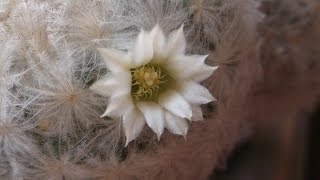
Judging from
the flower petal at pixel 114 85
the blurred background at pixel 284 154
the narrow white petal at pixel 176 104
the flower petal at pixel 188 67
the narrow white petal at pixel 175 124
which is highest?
the flower petal at pixel 188 67

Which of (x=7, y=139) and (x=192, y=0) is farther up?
(x=192, y=0)

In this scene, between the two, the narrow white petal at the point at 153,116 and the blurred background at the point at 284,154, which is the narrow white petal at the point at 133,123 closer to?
the narrow white petal at the point at 153,116

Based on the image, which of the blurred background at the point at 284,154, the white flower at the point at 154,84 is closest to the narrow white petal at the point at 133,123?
the white flower at the point at 154,84

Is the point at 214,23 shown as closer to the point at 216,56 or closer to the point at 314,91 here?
the point at 216,56

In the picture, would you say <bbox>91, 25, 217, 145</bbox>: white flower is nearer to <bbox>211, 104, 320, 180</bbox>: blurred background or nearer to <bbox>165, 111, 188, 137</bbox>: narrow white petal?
<bbox>165, 111, 188, 137</bbox>: narrow white petal

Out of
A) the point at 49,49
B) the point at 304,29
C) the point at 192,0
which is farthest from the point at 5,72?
the point at 304,29

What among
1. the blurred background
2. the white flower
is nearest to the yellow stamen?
the white flower
